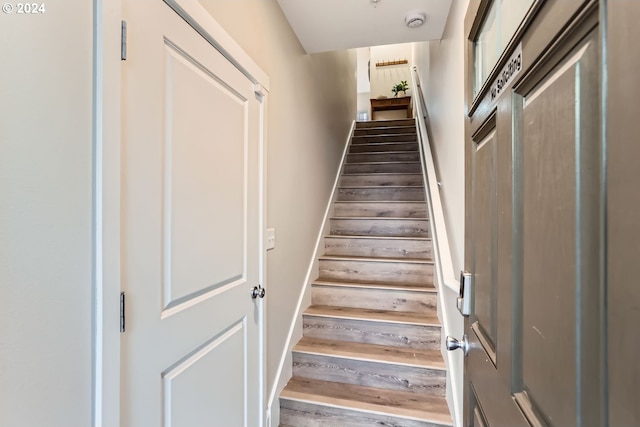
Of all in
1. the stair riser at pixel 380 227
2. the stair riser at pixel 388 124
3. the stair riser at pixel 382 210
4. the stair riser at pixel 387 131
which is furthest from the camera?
the stair riser at pixel 388 124

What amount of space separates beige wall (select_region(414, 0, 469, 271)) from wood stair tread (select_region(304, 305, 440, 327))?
57 cm

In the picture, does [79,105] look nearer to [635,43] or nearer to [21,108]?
[21,108]

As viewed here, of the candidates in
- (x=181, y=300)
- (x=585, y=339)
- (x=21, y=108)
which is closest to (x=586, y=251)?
(x=585, y=339)

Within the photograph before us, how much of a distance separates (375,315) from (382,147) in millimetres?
2676

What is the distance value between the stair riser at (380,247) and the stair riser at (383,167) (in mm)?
1218

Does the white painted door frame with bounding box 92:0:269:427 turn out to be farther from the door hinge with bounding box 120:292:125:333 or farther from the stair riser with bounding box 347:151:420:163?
the stair riser with bounding box 347:151:420:163

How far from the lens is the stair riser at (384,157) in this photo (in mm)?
3739

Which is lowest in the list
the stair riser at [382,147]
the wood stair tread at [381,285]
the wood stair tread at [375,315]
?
the wood stair tread at [375,315]

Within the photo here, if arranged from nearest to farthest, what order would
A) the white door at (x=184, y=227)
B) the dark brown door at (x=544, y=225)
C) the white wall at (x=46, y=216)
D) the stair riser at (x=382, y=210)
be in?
1. the dark brown door at (x=544, y=225)
2. the white wall at (x=46, y=216)
3. the white door at (x=184, y=227)
4. the stair riser at (x=382, y=210)

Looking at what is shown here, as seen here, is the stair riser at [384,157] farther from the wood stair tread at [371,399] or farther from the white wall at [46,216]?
the white wall at [46,216]

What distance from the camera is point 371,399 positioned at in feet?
5.73

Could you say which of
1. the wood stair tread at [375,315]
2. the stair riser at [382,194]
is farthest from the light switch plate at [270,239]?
the stair riser at [382,194]

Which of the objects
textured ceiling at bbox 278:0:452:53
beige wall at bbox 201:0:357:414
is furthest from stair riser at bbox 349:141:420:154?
textured ceiling at bbox 278:0:452:53

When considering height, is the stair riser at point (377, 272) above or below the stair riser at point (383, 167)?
below
